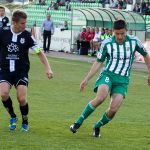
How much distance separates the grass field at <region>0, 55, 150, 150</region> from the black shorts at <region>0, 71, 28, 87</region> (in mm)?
827

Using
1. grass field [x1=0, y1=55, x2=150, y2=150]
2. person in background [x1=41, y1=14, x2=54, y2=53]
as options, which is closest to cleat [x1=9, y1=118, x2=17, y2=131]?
grass field [x1=0, y1=55, x2=150, y2=150]

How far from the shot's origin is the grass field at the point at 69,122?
10.2 metres

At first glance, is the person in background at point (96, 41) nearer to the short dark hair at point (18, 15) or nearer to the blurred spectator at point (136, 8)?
the blurred spectator at point (136, 8)

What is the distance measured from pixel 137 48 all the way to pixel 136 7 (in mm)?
32033

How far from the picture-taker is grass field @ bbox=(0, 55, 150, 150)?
10156mm

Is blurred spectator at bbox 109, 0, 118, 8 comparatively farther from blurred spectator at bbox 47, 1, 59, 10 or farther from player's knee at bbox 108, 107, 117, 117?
→ player's knee at bbox 108, 107, 117, 117

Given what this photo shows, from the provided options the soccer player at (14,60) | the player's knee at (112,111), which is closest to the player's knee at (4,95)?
the soccer player at (14,60)

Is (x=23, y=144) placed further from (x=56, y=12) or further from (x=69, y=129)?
(x=56, y=12)

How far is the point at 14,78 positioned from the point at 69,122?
2.11 m

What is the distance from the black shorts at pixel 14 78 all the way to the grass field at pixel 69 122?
83 cm

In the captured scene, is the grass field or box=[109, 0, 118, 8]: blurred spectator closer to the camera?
the grass field

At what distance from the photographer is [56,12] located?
4791 centimetres

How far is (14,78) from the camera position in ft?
36.1

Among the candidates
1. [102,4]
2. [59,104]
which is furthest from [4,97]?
[102,4]
